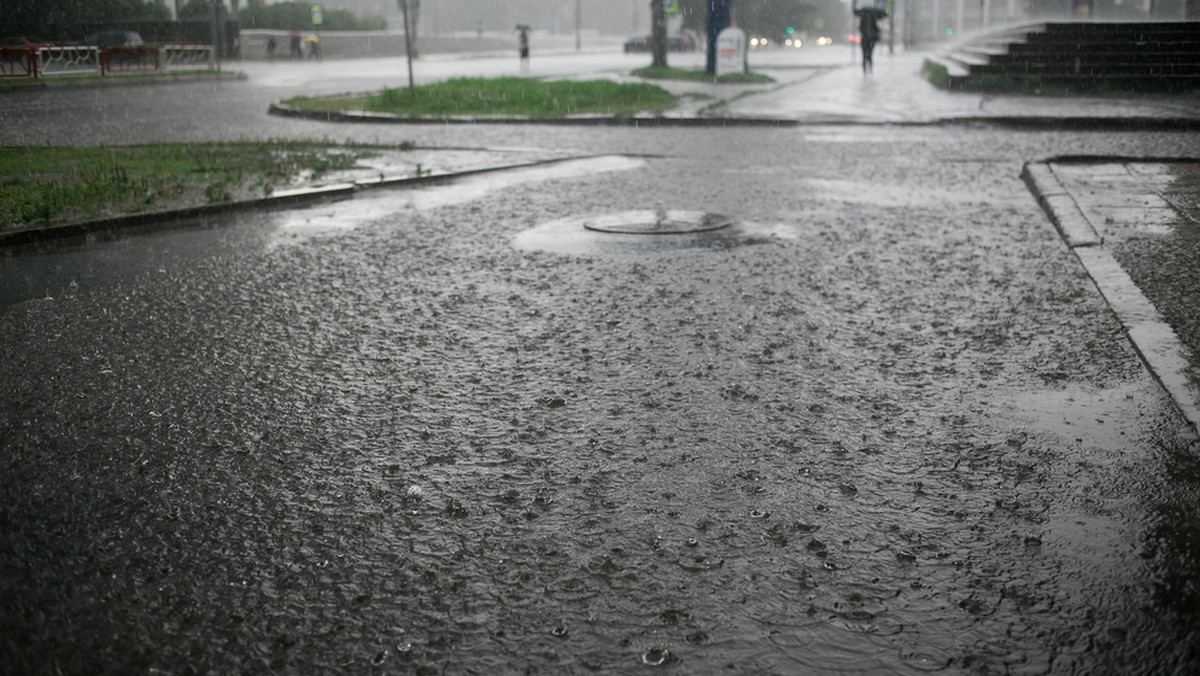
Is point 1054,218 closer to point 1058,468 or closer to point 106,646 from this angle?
point 1058,468

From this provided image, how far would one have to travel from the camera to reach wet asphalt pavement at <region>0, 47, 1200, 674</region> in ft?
7.77

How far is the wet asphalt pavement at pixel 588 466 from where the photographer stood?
237cm

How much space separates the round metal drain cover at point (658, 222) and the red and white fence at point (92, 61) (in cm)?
1712

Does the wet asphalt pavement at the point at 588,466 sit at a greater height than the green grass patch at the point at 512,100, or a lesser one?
lesser

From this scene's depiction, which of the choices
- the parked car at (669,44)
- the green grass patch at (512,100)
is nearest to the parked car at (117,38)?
the green grass patch at (512,100)

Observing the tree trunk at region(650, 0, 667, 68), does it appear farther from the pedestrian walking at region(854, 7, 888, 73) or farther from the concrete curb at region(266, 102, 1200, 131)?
the concrete curb at region(266, 102, 1200, 131)

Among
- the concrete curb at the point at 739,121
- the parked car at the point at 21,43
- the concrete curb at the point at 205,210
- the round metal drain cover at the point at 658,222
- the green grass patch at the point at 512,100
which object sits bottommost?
the round metal drain cover at the point at 658,222

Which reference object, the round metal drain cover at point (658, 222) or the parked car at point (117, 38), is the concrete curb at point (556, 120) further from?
the parked car at point (117, 38)

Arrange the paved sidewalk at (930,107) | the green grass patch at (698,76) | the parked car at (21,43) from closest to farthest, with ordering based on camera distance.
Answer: the paved sidewalk at (930,107) < the parked car at (21,43) < the green grass patch at (698,76)

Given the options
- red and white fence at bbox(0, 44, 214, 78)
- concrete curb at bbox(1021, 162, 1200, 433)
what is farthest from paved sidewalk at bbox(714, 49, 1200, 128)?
red and white fence at bbox(0, 44, 214, 78)

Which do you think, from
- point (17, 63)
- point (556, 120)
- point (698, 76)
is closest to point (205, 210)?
point (556, 120)

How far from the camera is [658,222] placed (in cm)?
751

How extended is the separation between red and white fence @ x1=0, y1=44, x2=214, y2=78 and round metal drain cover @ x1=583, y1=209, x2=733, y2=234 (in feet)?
56.2

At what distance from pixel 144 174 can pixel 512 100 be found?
10997mm
